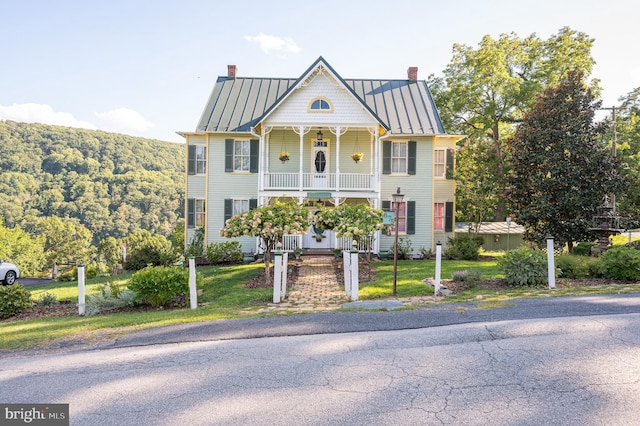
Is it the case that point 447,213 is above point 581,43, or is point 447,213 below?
below

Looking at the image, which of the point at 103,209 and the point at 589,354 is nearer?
the point at 589,354

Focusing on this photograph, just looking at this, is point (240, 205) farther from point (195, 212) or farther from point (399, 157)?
point (399, 157)

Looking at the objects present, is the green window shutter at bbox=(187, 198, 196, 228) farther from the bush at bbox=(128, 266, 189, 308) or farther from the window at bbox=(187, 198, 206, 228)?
the bush at bbox=(128, 266, 189, 308)

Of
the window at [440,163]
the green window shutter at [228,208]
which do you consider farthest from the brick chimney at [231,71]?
the window at [440,163]

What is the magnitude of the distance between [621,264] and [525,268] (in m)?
2.43

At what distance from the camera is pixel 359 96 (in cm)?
1903

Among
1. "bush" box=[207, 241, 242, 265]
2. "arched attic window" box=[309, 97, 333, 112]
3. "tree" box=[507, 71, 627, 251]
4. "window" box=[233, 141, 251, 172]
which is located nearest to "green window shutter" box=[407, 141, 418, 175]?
"arched attic window" box=[309, 97, 333, 112]

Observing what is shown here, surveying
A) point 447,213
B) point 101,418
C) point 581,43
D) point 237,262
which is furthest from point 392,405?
point 581,43

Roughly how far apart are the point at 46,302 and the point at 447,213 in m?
16.3

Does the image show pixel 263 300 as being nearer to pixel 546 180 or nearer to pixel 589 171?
pixel 546 180

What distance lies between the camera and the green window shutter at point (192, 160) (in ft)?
63.1

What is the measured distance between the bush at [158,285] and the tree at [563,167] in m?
12.7

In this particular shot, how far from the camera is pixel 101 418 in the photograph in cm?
384

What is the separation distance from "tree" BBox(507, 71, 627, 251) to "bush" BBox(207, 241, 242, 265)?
11.4m
